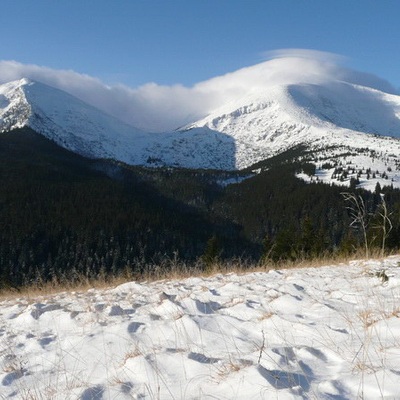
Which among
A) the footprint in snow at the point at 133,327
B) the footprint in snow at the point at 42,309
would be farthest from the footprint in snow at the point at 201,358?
the footprint in snow at the point at 42,309

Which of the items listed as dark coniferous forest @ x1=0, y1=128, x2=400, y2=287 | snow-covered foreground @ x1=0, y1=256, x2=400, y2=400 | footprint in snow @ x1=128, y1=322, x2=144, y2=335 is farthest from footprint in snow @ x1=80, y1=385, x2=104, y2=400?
dark coniferous forest @ x1=0, y1=128, x2=400, y2=287

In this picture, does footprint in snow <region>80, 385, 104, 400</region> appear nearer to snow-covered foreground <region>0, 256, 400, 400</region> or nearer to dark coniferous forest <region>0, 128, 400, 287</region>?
snow-covered foreground <region>0, 256, 400, 400</region>

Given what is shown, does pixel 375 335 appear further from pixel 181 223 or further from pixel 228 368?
pixel 181 223

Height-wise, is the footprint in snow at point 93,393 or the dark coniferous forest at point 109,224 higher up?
the footprint in snow at point 93,393

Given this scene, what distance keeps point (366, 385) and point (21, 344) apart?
4.84 meters

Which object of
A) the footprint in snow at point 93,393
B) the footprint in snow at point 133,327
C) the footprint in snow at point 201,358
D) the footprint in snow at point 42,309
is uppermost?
the footprint in snow at point 201,358

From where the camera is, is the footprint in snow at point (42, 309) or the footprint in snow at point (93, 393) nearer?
the footprint in snow at point (93, 393)

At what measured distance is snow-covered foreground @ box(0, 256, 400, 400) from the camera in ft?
10.3

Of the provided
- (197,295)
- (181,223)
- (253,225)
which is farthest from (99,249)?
(197,295)

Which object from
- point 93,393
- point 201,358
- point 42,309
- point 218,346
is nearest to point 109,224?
point 42,309

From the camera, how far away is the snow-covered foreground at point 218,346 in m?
3.13

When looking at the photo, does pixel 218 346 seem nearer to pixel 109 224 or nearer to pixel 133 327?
pixel 133 327

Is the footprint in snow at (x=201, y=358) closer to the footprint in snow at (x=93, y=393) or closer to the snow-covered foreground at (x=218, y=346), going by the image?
the snow-covered foreground at (x=218, y=346)

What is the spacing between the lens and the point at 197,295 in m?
7.58
